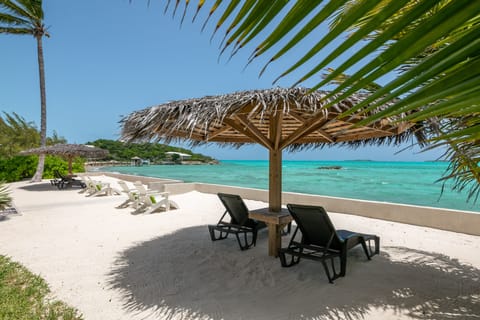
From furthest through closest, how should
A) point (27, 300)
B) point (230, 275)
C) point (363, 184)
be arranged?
point (363, 184) < point (230, 275) < point (27, 300)

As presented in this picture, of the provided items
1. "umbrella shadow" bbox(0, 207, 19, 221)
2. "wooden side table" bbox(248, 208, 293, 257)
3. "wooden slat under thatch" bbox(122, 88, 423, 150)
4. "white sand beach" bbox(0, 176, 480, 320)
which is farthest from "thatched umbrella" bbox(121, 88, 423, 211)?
"umbrella shadow" bbox(0, 207, 19, 221)

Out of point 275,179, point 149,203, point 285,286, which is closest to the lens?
point 285,286

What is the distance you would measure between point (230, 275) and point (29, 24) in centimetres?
2011

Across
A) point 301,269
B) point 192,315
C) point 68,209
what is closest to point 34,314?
point 192,315

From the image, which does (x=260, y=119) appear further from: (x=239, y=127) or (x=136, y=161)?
(x=136, y=161)

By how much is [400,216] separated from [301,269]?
4067mm

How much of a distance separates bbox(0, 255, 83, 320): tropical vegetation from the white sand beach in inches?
4.8

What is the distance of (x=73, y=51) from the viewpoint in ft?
66.9

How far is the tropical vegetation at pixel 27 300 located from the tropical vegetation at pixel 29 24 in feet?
51.8

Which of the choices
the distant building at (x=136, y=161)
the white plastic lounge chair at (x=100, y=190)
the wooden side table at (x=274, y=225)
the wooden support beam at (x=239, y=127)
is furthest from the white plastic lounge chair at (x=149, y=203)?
the distant building at (x=136, y=161)

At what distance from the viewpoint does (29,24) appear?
52.5 ft

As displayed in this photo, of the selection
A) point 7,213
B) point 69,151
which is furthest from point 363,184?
point 7,213

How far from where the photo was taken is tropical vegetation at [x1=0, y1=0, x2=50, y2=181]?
15062 millimetres

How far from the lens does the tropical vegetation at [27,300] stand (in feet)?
9.05
